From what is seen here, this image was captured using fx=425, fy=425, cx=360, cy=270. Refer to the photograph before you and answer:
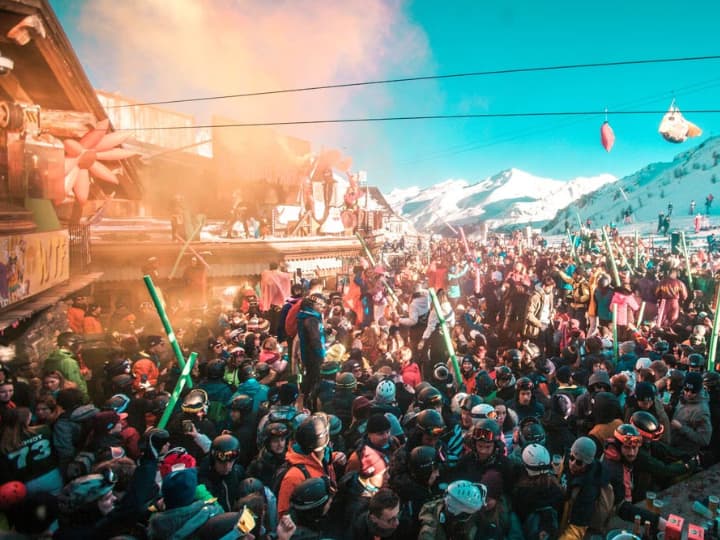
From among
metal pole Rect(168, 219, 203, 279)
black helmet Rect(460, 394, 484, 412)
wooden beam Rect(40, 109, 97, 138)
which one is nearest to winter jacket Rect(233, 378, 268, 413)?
black helmet Rect(460, 394, 484, 412)

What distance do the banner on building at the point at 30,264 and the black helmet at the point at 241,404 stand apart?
10.3ft

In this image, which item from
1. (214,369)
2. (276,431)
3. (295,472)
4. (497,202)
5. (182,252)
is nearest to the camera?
(295,472)

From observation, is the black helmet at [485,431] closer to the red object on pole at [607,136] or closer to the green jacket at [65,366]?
the green jacket at [65,366]

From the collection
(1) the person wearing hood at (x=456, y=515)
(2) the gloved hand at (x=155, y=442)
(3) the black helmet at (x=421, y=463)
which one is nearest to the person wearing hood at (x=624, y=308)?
(3) the black helmet at (x=421, y=463)

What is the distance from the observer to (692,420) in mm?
4473

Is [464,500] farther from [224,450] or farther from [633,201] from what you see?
[633,201]

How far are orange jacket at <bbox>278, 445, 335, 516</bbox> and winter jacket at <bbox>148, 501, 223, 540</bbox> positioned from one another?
0.62 metres

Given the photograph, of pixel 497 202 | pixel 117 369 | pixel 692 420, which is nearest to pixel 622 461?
pixel 692 420

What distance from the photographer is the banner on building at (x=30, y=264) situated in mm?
5293

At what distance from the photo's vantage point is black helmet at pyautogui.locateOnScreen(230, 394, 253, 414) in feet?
14.9

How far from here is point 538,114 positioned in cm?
849

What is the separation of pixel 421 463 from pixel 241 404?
2.21m

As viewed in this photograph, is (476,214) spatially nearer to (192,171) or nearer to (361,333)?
(192,171)

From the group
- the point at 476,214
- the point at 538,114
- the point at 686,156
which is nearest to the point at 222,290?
the point at 538,114
